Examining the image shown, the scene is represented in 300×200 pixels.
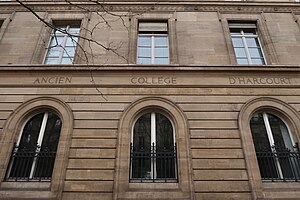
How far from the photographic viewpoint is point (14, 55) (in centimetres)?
886

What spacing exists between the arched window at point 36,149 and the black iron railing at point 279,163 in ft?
22.1

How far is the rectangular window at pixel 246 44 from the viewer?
362 inches

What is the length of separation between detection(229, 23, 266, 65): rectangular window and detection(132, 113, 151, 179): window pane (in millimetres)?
4919

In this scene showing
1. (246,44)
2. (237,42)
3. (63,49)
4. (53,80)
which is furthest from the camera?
(237,42)

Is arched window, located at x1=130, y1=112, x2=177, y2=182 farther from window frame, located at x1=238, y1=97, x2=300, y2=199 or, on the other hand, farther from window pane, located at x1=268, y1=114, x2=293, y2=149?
window pane, located at x1=268, y1=114, x2=293, y2=149

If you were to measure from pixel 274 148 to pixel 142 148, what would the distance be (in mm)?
4353

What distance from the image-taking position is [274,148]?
23.1 ft

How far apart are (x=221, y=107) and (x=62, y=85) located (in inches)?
231

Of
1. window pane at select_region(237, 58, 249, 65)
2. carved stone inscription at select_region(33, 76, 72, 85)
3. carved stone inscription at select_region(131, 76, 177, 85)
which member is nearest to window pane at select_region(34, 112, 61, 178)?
carved stone inscription at select_region(33, 76, 72, 85)

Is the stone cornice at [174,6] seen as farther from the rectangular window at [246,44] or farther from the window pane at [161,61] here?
the window pane at [161,61]

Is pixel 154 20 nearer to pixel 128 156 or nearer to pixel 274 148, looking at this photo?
pixel 128 156

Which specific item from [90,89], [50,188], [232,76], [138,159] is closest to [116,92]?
[90,89]

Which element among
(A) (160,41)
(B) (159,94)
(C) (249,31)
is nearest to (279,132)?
(B) (159,94)

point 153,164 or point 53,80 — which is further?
point 53,80
